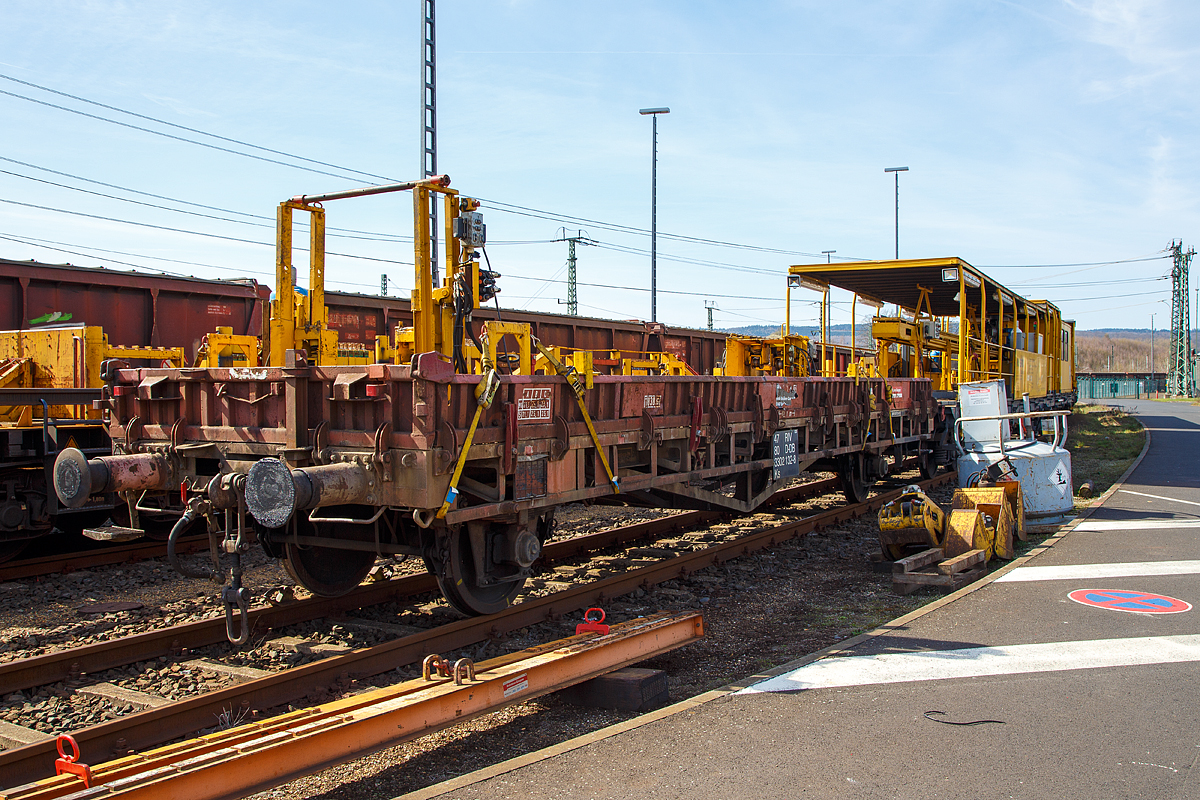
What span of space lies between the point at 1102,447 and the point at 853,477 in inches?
515

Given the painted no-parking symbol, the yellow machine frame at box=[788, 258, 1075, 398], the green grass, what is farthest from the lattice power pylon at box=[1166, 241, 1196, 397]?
the painted no-parking symbol

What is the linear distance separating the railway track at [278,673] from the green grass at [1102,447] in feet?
29.3

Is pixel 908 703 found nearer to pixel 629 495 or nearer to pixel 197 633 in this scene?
pixel 629 495

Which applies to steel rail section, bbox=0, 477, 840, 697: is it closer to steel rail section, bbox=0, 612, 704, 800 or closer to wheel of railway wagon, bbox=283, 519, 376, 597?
wheel of railway wagon, bbox=283, 519, 376, 597

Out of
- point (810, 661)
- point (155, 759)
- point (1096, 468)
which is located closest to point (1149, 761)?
point (810, 661)

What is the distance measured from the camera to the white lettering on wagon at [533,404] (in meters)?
6.11

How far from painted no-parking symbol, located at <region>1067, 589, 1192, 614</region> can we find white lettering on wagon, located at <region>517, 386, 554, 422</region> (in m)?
4.65

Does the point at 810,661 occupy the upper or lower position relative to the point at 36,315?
lower

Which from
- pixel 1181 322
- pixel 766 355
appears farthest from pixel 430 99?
pixel 1181 322

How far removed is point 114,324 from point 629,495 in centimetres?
911

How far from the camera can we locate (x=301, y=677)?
5.20 meters

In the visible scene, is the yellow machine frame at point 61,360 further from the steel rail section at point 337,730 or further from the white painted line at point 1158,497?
the white painted line at point 1158,497

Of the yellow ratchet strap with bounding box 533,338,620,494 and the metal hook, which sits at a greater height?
the yellow ratchet strap with bounding box 533,338,620,494

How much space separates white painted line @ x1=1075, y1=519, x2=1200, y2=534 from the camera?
10.3 meters
